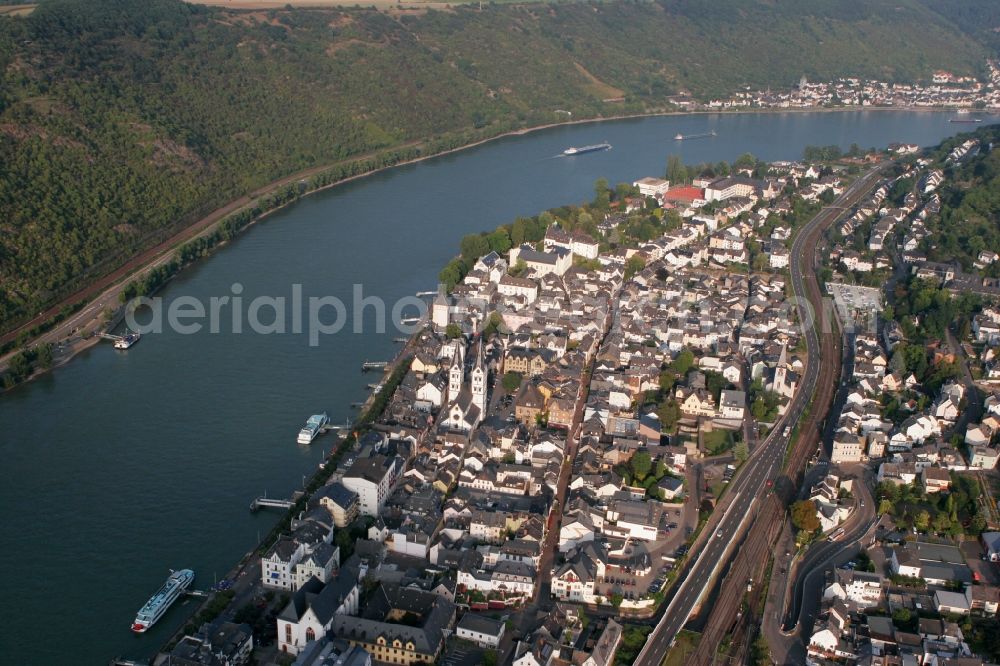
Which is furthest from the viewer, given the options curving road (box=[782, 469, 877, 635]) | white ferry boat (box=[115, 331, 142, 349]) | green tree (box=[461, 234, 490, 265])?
green tree (box=[461, 234, 490, 265])

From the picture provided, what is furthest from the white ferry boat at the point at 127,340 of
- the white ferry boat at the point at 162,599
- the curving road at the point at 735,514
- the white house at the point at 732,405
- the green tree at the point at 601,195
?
the green tree at the point at 601,195

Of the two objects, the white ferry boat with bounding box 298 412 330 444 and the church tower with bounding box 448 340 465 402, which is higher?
the church tower with bounding box 448 340 465 402

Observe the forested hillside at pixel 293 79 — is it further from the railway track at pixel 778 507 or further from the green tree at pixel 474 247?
the railway track at pixel 778 507

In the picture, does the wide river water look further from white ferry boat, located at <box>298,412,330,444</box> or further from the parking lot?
the parking lot

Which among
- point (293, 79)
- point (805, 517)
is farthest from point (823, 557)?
point (293, 79)

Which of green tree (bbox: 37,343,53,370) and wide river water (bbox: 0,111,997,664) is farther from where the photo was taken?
green tree (bbox: 37,343,53,370)

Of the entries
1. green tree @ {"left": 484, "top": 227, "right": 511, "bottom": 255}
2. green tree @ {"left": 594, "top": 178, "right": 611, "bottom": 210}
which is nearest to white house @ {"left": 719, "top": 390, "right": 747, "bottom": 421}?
green tree @ {"left": 484, "top": 227, "right": 511, "bottom": 255}
